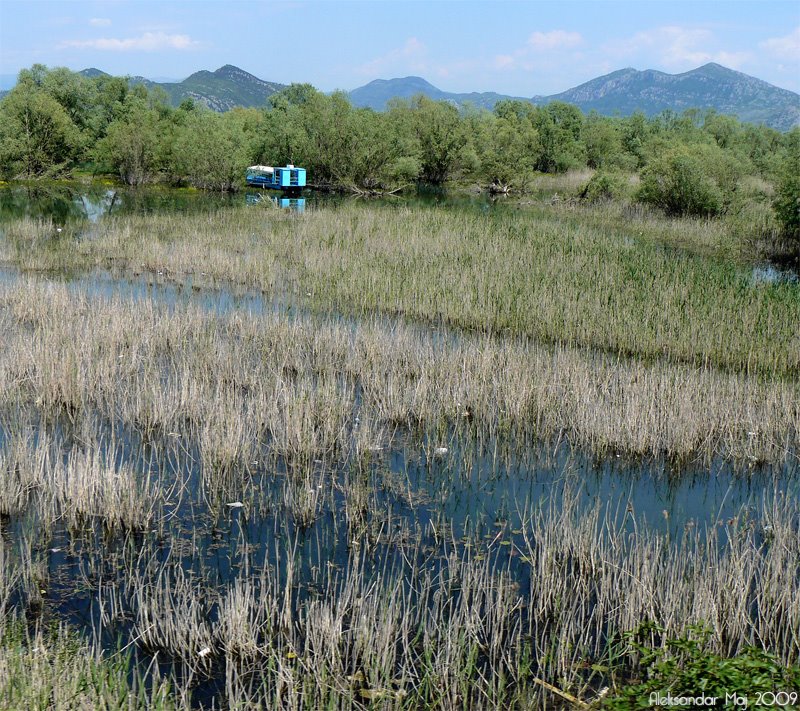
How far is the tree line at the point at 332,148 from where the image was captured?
3591 cm

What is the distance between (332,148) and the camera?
51.5m

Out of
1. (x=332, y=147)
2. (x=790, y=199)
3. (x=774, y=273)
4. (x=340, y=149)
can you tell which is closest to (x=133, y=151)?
(x=332, y=147)

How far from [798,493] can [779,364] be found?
4.36 m

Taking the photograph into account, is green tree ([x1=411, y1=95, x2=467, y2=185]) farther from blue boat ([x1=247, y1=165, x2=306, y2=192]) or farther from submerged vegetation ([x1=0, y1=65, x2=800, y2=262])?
blue boat ([x1=247, y1=165, x2=306, y2=192])

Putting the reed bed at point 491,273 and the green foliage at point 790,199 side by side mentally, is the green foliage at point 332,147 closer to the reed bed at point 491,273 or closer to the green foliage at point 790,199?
the green foliage at point 790,199

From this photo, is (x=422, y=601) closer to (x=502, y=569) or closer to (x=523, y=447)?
(x=502, y=569)

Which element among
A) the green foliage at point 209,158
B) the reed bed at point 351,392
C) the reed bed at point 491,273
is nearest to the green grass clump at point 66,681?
the reed bed at point 351,392

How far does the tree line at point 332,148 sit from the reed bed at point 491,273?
1130 centimetres

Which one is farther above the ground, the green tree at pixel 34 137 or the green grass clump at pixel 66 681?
the green tree at pixel 34 137

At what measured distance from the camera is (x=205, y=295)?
16.4m

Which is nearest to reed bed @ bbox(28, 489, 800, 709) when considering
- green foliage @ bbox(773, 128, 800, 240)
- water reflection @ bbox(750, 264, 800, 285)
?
water reflection @ bbox(750, 264, 800, 285)

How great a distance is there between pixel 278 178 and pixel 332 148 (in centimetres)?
666

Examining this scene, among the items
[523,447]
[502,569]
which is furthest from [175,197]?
[502,569]

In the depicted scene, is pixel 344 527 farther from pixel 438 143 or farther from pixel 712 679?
pixel 438 143
